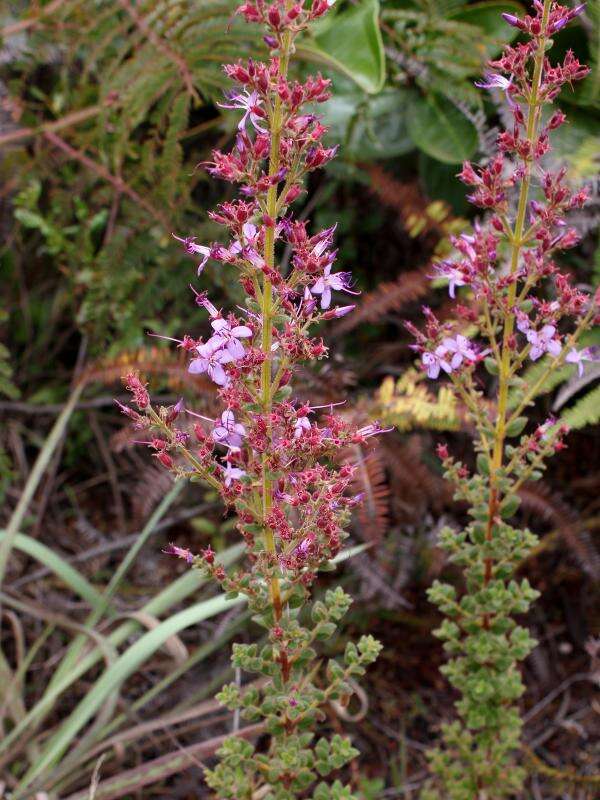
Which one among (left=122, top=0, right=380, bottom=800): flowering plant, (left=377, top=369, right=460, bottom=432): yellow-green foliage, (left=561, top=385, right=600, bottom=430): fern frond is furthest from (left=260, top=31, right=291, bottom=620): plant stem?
(left=561, top=385, right=600, bottom=430): fern frond

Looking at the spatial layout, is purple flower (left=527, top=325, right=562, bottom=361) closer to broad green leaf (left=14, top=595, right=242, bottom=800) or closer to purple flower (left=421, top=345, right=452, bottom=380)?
purple flower (left=421, top=345, right=452, bottom=380)

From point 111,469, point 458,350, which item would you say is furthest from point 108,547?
point 458,350

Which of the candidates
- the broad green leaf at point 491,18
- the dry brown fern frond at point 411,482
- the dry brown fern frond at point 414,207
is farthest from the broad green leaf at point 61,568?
the broad green leaf at point 491,18

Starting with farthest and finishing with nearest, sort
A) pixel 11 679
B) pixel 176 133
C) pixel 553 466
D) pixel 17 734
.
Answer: pixel 553 466
pixel 176 133
pixel 11 679
pixel 17 734

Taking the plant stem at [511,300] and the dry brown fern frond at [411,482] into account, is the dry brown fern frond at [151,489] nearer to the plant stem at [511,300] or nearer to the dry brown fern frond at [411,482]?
the dry brown fern frond at [411,482]

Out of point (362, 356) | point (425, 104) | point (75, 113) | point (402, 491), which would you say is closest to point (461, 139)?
point (425, 104)

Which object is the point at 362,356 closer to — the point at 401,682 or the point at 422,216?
the point at 422,216

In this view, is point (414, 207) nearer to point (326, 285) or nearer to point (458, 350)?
point (458, 350)
